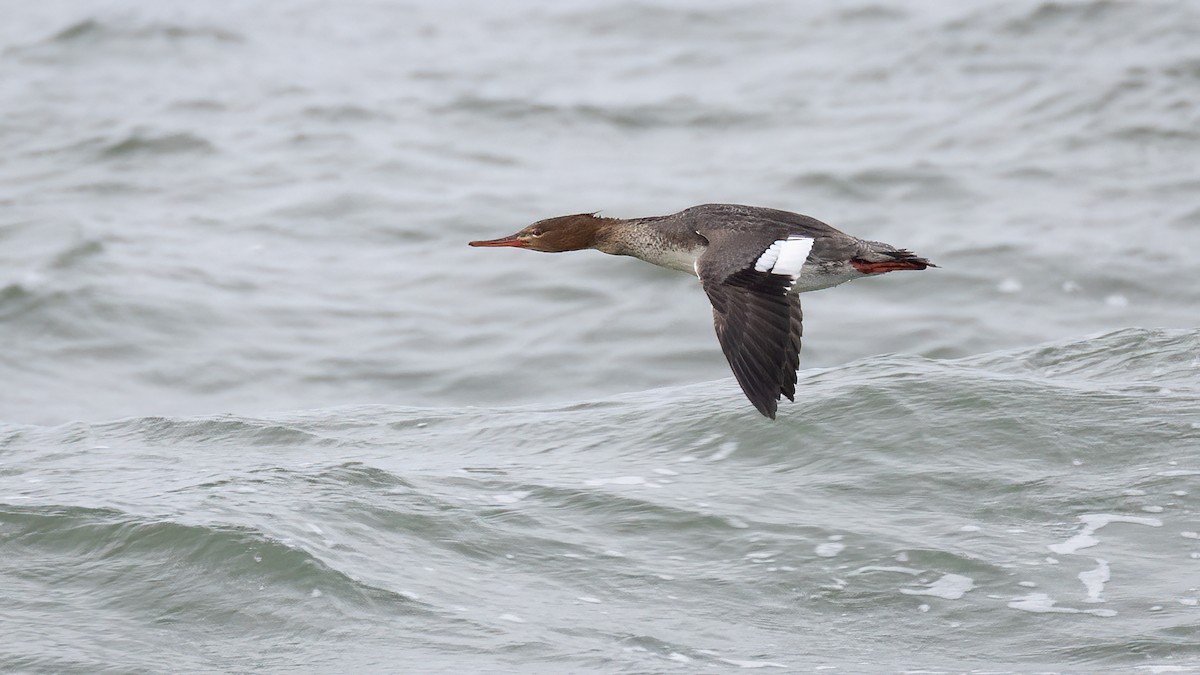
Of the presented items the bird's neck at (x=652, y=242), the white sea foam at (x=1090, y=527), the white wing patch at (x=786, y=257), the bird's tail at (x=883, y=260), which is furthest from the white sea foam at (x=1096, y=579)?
the bird's neck at (x=652, y=242)

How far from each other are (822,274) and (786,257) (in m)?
0.39

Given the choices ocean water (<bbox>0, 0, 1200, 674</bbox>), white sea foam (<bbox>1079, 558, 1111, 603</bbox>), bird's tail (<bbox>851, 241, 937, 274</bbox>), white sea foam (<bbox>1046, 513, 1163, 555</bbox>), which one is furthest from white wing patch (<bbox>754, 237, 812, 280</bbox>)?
white sea foam (<bbox>1079, 558, 1111, 603</bbox>)

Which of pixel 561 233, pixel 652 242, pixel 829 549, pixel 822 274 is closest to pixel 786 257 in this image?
pixel 822 274

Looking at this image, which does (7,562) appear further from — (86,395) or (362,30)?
(362,30)

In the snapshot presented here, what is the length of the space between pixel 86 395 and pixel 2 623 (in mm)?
4255

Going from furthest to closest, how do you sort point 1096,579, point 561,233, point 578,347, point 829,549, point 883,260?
point 578,347 < point 561,233 < point 883,260 < point 829,549 < point 1096,579

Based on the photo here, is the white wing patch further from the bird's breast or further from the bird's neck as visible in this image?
the bird's neck

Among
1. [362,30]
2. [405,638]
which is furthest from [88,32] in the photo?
[405,638]

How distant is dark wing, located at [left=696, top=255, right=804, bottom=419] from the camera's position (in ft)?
18.9

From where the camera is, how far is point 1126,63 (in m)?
16.0

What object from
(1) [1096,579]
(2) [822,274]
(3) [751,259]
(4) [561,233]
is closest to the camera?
(1) [1096,579]

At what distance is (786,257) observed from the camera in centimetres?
614

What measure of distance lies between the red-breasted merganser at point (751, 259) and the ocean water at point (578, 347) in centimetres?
69

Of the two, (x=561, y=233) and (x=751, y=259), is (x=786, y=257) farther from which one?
(x=561, y=233)
